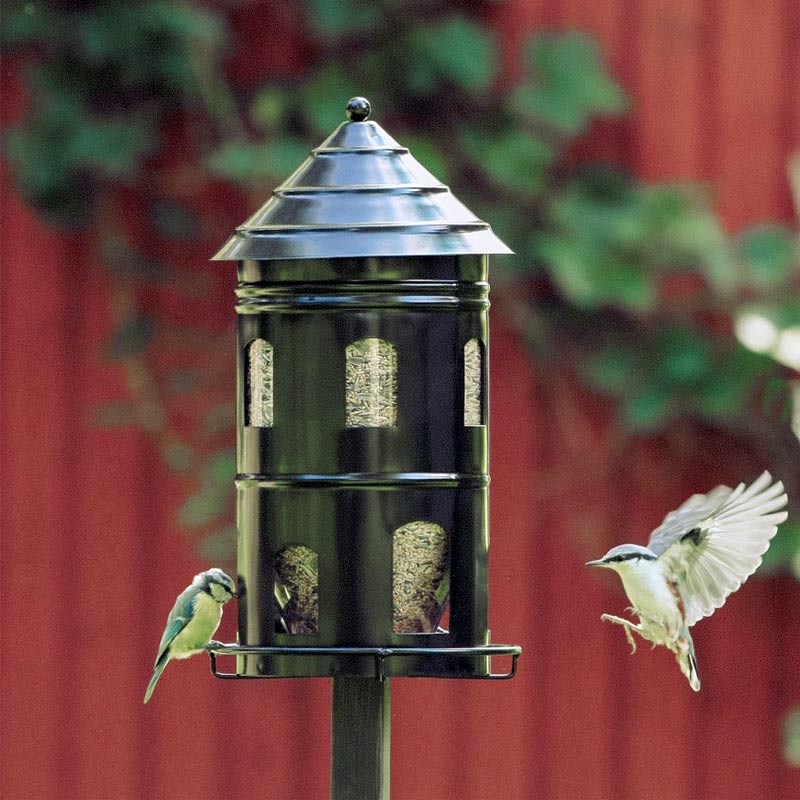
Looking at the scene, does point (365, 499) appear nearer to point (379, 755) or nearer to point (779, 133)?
point (379, 755)

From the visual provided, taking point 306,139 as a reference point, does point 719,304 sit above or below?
below

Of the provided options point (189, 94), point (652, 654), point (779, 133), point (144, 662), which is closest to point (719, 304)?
point (779, 133)

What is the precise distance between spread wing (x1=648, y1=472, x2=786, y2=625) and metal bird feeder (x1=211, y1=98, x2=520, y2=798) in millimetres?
308

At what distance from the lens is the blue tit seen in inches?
101

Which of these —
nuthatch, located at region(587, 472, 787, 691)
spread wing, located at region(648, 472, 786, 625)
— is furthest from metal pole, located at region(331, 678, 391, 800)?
spread wing, located at region(648, 472, 786, 625)

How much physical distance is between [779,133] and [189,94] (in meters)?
1.37

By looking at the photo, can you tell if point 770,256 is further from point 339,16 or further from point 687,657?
point 687,657

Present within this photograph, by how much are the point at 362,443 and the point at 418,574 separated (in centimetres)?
20

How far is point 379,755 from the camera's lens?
2.42 metres

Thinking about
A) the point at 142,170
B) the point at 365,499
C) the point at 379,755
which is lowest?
the point at 379,755

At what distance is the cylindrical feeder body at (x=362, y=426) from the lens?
7.84 ft

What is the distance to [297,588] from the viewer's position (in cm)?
247

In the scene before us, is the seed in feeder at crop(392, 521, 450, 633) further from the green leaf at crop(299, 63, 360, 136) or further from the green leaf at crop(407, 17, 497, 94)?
the green leaf at crop(407, 17, 497, 94)

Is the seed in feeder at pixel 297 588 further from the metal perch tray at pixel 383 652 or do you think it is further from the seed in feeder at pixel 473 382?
the seed in feeder at pixel 473 382
